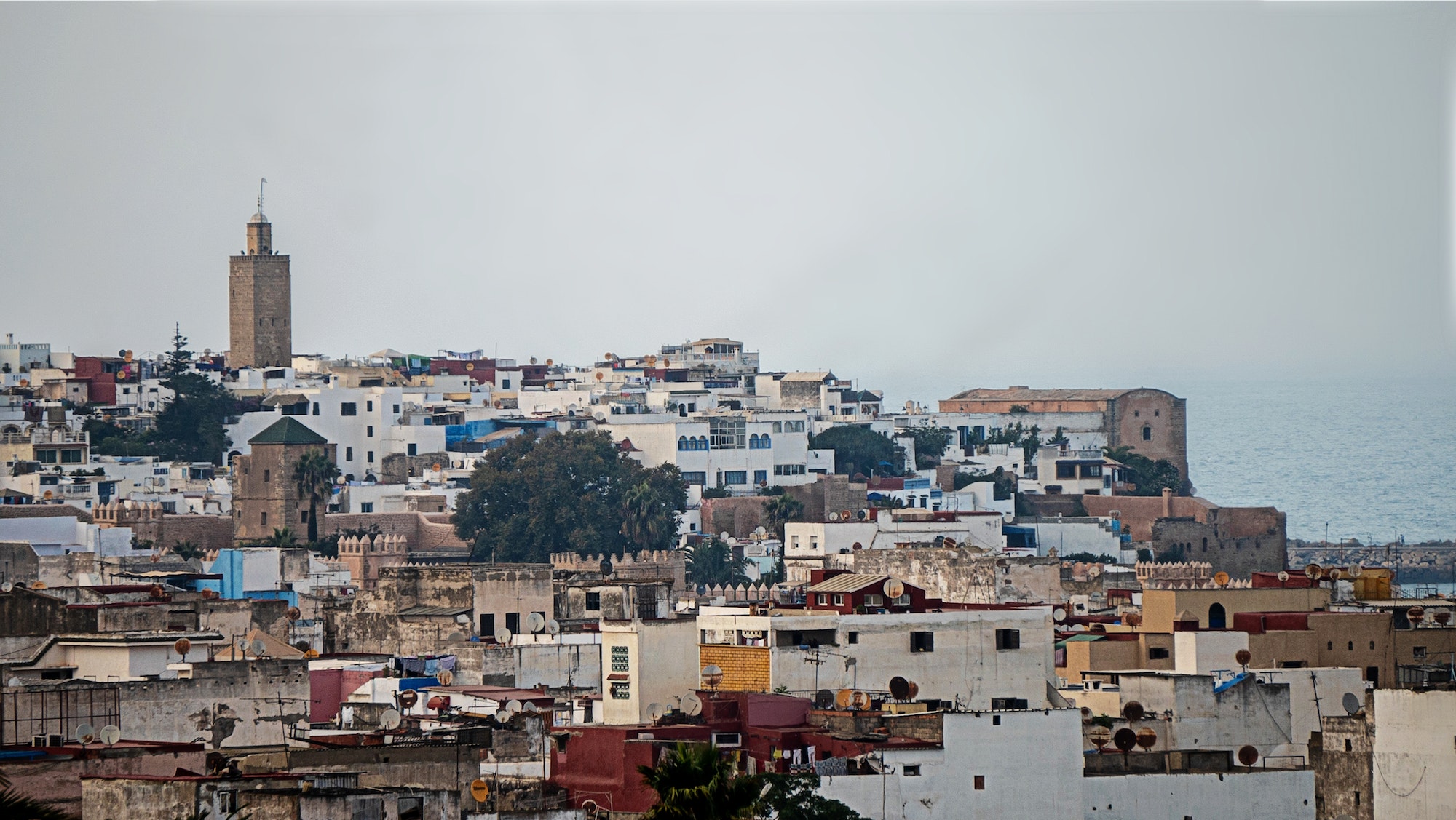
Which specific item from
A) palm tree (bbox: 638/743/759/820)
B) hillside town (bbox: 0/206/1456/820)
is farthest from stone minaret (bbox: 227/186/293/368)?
palm tree (bbox: 638/743/759/820)

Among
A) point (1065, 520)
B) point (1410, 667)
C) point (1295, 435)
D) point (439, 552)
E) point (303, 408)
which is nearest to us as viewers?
point (1410, 667)

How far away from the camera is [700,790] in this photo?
14.5 m

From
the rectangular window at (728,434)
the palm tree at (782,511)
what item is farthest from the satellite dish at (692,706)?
the rectangular window at (728,434)

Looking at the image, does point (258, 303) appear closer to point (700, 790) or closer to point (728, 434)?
point (728, 434)

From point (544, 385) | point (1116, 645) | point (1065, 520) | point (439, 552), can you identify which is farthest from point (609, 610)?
point (544, 385)

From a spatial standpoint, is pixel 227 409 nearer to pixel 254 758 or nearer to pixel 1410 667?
pixel 1410 667

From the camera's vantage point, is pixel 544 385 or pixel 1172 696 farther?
pixel 544 385

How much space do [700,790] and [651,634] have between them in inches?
343

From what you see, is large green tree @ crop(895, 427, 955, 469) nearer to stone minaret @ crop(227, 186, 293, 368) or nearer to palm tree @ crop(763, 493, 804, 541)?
palm tree @ crop(763, 493, 804, 541)

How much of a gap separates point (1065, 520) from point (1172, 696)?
36.4 m

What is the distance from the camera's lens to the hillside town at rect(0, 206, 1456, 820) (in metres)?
17.2

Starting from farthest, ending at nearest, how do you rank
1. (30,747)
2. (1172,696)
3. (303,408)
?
(303,408)
(1172,696)
(30,747)

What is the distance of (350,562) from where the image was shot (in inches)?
1983

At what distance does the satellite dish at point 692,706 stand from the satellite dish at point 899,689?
2.70 m
